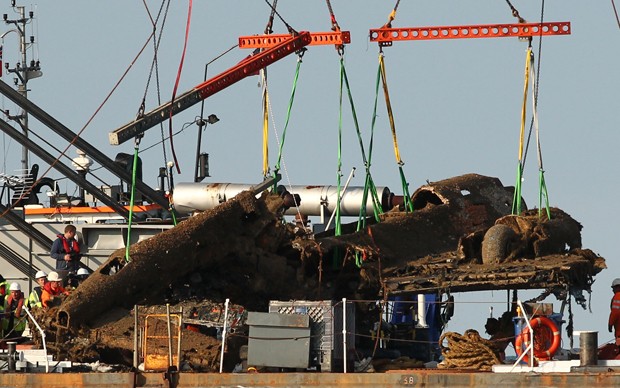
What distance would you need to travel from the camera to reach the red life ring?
3491 cm

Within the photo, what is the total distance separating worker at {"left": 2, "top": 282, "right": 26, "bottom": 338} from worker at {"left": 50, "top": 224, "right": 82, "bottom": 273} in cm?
309

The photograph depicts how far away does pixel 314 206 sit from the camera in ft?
154

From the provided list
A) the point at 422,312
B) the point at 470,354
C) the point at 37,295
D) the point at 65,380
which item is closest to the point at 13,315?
the point at 37,295

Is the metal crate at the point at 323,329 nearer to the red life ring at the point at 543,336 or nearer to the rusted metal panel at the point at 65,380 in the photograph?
the rusted metal panel at the point at 65,380

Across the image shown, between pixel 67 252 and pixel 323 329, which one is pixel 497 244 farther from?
pixel 67 252

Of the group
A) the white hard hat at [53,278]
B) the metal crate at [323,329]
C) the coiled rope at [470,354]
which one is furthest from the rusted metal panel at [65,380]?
the coiled rope at [470,354]

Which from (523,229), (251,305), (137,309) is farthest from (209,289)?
(523,229)

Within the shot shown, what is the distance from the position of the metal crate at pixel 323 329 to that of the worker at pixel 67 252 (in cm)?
670

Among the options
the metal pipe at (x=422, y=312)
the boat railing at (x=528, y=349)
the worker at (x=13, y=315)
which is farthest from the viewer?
the metal pipe at (x=422, y=312)

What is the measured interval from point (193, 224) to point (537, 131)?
760cm

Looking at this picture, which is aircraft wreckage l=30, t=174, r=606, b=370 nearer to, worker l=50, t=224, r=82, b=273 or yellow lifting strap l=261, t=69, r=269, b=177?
yellow lifting strap l=261, t=69, r=269, b=177

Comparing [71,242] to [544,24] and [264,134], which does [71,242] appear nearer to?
[264,134]

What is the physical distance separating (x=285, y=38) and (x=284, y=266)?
29.3ft

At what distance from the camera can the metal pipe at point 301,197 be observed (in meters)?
46.9
